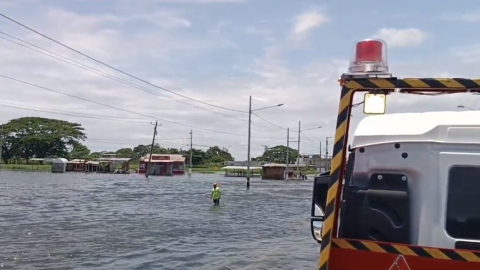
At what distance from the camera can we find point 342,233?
3773 mm

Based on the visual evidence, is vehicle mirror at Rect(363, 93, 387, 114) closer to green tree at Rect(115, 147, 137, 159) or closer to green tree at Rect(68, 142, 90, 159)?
green tree at Rect(68, 142, 90, 159)

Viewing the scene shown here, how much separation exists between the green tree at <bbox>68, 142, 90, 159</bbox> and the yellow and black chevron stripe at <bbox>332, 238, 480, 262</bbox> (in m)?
125

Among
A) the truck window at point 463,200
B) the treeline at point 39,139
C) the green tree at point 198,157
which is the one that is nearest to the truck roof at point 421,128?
the truck window at point 463,200

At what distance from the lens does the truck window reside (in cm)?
353

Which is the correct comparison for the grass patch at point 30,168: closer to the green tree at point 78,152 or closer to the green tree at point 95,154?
the green tree at point 78,152

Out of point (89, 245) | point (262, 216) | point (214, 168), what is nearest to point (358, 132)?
point (89, 245)

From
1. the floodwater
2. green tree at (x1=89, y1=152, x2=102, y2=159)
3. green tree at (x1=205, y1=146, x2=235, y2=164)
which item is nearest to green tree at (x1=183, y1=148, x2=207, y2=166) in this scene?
green tree at (x1=205, y1=146, x2=235, y2=164)

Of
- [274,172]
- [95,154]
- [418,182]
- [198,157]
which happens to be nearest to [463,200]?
[418,182]

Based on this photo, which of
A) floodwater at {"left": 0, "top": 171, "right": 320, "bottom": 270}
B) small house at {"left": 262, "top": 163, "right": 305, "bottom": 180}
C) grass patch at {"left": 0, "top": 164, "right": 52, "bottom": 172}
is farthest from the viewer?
grass patch at {"left": 0, "top": 164, "right": 52, "bottom": 172}

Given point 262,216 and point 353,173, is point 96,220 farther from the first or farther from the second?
point 353,173

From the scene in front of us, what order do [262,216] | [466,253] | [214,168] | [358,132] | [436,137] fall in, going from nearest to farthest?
[466,253] < [436,137] < [358,132] < [262,216] < [214,168]

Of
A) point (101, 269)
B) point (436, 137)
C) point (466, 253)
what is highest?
point (436, 137)

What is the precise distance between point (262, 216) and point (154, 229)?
7.61 m

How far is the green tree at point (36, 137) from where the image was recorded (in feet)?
390
